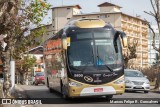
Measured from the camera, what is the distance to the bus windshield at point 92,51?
17016 millimetres

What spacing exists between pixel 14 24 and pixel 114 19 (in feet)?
337

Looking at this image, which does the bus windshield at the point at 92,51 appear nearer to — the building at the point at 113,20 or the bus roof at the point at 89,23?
the bus roof at the point at 89,23

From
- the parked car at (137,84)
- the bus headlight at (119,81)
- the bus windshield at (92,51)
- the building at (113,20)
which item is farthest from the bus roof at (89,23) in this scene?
the building at (113,20)

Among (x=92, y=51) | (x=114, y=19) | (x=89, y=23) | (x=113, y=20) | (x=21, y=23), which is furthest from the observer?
(x=113, y=20)

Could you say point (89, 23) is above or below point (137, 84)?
above

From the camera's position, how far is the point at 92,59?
1703 cm

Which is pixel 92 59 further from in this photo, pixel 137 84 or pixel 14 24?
pixel 137 84

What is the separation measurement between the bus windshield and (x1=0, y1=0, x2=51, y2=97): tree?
108 inches

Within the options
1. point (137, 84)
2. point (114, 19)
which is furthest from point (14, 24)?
point (114, 19)

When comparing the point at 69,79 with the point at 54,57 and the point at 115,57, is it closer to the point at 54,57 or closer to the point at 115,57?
the point at 115,57

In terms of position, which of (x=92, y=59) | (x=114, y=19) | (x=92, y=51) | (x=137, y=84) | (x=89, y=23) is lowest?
(x=137, y=84)

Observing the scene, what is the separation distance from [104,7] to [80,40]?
112 metres

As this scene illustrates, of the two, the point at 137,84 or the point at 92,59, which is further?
the point at 137,84

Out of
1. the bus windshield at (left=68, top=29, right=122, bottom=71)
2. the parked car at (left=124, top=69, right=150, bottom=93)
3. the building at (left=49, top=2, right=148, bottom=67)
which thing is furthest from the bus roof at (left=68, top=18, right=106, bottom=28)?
the building at (left=49, top=2, right=148, bottom=67)
